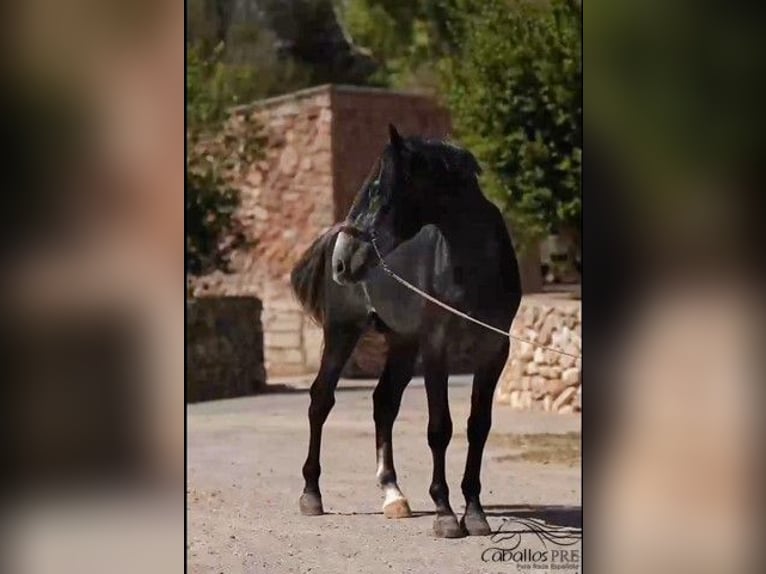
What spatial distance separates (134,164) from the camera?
4730 mm

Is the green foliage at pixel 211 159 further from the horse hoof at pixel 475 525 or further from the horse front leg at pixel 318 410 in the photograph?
the horse hoof at pixel 475 525

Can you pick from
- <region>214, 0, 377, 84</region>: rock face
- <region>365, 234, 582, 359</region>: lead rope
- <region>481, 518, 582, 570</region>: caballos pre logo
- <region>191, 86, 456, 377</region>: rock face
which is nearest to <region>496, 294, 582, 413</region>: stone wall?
<region>365, 234, 582, 359</region>: lead rope

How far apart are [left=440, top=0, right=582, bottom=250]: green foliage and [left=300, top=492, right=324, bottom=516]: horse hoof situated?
5.30ft

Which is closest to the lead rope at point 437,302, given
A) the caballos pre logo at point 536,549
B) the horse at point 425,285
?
the horse at point 425,285

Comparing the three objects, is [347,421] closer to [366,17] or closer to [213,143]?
[213,143]

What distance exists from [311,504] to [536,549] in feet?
3.70

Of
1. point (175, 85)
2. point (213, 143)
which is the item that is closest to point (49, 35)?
point (175, 85)

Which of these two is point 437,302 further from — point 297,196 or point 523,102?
point 523,102

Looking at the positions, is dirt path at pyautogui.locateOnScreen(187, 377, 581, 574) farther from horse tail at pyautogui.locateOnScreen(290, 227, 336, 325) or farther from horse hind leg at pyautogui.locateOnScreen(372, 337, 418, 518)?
horse tail at pyautogui.locateOnScreen(290, 227, 336, 325)

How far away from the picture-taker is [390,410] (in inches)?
188

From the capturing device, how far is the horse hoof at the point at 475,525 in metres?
4.76

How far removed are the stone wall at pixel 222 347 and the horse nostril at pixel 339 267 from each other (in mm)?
419

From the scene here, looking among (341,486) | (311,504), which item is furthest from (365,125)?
(311,504)

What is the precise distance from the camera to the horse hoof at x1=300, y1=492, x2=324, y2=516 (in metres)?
4.75
